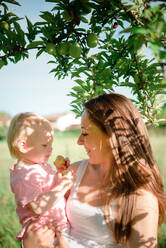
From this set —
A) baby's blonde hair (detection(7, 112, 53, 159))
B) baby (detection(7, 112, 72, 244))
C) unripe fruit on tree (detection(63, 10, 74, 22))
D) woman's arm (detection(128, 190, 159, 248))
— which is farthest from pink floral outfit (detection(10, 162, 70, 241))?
unripe fruit on tree (detection(63, 10, 74, 22))

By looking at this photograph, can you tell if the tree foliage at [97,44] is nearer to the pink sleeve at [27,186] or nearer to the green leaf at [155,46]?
the green leaf at [155,46]

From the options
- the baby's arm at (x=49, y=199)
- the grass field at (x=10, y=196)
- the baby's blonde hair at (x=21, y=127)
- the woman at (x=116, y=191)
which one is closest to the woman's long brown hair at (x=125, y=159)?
the woman at (x=116, y=191)

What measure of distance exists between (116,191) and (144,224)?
19 cm

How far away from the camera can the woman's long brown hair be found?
3.65 feet

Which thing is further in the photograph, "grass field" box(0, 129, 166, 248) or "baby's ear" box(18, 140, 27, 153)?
"grass field" box(0, 129, 166, 248)

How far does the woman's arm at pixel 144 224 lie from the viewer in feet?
3.43

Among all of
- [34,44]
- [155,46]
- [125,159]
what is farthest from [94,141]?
→ [155,46]

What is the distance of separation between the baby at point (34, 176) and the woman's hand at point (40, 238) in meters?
0.03

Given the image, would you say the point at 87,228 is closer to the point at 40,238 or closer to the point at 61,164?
the point at 40,238

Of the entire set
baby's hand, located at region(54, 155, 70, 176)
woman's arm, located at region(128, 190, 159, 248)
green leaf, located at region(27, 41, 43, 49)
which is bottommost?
woman's arm, located at region(128, 190, 159, 248)

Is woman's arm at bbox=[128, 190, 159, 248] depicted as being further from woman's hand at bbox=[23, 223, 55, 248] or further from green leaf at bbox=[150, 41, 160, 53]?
green leaf at bbox=[150, 41, 160, 53]

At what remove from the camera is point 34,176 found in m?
1.27

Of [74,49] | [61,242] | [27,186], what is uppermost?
[74,49]

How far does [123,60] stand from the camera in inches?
50.9
